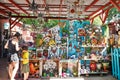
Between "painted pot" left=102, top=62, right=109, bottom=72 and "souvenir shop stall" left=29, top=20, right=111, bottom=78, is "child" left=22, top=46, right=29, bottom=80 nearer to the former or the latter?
"souvenir shop stall" left=29, top=20, right=111, bottom=78

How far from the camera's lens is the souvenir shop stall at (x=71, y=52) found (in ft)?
28.7

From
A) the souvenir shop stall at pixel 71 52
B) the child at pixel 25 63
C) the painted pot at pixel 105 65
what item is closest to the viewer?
the child at pixel 25 63

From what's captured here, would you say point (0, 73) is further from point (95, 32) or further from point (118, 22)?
point (118, 22)

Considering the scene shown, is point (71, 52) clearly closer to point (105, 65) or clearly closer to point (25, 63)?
point (105, 65)

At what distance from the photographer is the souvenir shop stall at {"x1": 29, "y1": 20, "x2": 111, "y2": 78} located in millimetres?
8742

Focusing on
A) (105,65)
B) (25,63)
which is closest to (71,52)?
(105,65)

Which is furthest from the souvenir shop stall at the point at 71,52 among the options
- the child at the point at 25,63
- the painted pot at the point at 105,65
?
the child at the point at 25,63

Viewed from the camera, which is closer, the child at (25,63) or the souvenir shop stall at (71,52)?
the child at (25,63)

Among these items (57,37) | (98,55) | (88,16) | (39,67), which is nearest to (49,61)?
(39,67)

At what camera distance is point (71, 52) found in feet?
29.9

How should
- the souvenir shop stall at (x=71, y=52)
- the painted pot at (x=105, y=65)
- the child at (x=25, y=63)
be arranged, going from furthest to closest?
the painted pot at (x=105, y=65) → the souvenir shop stall at (x=71, y=52) → the child at (x=25, y=63)

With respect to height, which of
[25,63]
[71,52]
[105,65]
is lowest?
[105,65]

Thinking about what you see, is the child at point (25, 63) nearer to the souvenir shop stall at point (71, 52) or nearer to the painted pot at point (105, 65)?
the souvenir shop stall at point (71, 52)

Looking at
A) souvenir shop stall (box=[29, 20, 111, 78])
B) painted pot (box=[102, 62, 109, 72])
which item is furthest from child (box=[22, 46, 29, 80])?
painted pot (box=[102, 62, 109, 72])
